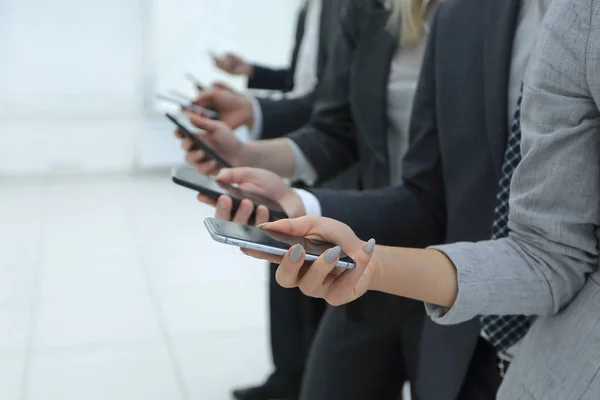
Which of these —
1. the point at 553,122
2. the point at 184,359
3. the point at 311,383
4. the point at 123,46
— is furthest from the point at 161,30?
the point at 553,122

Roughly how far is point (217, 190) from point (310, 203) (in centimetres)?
14

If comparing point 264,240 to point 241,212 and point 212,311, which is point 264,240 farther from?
point 212,311

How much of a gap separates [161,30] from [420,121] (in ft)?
10.1

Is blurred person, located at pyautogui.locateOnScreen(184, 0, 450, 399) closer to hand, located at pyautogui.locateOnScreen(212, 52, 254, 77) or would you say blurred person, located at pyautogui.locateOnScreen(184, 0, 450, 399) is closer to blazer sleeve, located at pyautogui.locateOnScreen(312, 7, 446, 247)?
blazer sleeve, located at pyautogui.locateOnScreen(312, 7, 446, 247)

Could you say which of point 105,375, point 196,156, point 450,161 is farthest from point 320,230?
point 105,375

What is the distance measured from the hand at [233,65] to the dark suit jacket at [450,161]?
1281 millimetres

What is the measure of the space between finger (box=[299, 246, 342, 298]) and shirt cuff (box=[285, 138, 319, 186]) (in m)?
0.74

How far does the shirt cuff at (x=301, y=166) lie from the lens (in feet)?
4.41

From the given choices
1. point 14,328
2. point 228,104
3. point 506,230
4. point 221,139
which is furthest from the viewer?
point 14,328

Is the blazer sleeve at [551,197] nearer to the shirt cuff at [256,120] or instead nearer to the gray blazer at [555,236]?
the gray blazer at [555,236]

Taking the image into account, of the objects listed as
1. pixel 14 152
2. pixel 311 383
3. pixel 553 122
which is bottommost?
pixel 14 152

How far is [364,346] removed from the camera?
1.02 metres

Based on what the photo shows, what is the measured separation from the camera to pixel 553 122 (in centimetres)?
62

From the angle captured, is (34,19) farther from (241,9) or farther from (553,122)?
(553,122)
